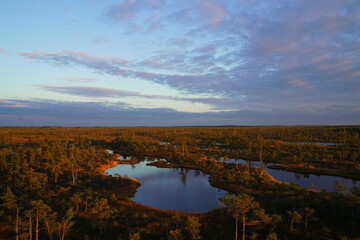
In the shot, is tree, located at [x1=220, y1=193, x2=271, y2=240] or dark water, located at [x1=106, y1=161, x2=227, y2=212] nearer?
tree, located at [x1=220, y1=193, x2=271, y2=240]

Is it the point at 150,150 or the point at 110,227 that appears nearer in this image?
the point at 110,227

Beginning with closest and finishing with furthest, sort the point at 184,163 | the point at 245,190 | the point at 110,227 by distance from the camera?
1. the point at 110,227
2. the point at 245,190
3. the point at 184,163

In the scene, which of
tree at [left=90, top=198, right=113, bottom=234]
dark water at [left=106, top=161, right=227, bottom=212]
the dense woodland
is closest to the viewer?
the dense woodland

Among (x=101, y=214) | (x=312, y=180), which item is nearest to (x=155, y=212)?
(x=101, y=214)

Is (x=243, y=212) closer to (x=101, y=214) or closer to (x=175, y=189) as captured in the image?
(x=101, y=214)

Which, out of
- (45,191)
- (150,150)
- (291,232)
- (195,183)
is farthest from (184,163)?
(291,232)

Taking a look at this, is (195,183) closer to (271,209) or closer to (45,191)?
(271,209)

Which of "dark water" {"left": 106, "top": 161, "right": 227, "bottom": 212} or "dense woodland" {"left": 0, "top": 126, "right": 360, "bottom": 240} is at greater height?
"dense woodland" {"left": 0, "top": 126, "right": 360, "bottom": 240}

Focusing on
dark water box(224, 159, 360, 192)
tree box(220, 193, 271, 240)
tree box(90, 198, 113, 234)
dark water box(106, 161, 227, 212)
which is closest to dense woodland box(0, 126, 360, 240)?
tree box(90, 198, 113, 234)

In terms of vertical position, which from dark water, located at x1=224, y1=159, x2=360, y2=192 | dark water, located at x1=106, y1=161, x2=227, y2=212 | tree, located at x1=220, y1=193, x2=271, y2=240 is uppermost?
tree, located at x1=220, y1=193, x2=271, y2=240

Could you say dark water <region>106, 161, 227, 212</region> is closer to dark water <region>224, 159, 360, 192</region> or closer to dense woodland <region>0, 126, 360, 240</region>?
dense woodland <region>0, 126, 360, 240</region>
